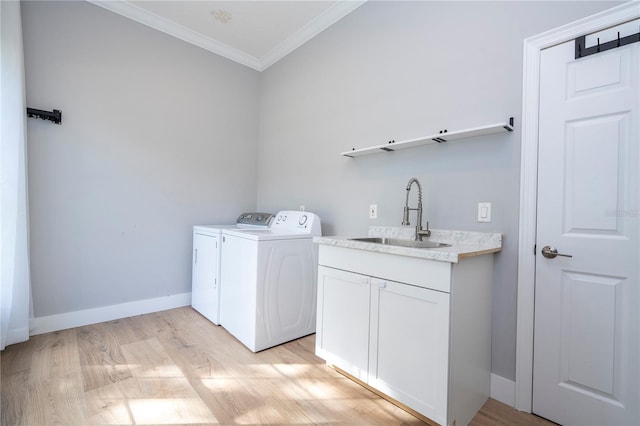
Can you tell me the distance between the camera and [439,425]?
4.53 ft

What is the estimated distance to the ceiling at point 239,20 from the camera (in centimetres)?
254

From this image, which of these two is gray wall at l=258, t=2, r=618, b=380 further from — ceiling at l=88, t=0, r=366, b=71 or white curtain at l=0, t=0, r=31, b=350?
white curtain at l=0, t=0, r=31, b=350

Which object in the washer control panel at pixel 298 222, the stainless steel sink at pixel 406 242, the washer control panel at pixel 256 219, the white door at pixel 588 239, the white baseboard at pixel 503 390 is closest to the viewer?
the white door at pixel 588 239

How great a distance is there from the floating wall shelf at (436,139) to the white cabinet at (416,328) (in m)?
0.69

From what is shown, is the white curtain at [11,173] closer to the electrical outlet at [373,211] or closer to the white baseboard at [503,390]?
the electrical outlet at [373,211]

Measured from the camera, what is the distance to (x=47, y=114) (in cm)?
228

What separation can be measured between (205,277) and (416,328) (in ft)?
6.58

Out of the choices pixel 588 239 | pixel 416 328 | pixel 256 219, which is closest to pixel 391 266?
pixel 416 328

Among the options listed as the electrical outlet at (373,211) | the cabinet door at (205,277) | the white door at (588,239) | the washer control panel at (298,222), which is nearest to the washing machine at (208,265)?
the cabinet door at (205,277)

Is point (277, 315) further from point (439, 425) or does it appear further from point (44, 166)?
point (44, 166)

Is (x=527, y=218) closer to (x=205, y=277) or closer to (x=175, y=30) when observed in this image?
(x=205, y=277)

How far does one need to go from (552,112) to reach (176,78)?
10.2ft

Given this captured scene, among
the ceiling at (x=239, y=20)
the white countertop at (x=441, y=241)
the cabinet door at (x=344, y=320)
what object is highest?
the ceiling at (x=239, y=20)

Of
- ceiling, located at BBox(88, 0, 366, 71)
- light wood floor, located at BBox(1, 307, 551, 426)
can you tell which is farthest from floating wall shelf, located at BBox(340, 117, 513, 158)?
light wood floor, located at BBox(1, 307, 551, 426)
